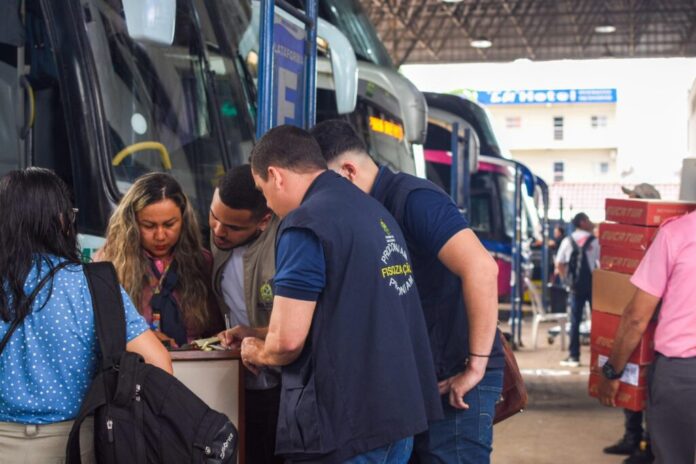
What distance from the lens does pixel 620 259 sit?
600cm

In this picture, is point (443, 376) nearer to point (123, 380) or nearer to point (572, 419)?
point (123, 380)

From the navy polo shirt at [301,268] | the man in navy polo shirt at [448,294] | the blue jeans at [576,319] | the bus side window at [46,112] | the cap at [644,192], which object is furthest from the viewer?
the blue jeans at [576,319]

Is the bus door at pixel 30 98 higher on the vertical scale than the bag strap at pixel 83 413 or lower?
higher

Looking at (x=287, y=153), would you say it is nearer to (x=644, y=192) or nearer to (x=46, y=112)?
(x=46, y=112)

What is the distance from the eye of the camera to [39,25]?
220 inches

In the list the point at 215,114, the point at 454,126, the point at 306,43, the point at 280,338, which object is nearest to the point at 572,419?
the point at 454,126

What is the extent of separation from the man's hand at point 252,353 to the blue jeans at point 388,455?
414 millimetres

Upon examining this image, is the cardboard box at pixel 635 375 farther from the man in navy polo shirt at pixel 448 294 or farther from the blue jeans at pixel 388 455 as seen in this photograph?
the blue jeans at pixel 388 455

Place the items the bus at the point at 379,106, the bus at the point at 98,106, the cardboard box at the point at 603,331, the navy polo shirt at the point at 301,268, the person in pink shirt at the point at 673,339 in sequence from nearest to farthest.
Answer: the navy polo shirt at the point at 301,268
the person in pink shirt at the point at 673,339
the bus at the point at 98,106
the cardboard box at the point at 603,331
the bus at the point at 379,106

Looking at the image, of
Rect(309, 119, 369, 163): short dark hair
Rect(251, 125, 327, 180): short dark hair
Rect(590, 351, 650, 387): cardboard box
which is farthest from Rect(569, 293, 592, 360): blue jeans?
Rect(251, 125, 327, 180): short dark hair

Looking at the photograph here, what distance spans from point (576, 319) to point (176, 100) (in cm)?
794

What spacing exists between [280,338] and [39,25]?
10.4 feet

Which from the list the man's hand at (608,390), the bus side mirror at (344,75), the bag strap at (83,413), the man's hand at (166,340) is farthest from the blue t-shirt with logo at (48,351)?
the bus side mirror at (344,75)

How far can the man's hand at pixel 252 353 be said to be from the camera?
327 centimetres
